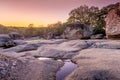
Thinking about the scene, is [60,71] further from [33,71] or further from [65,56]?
[65,56]

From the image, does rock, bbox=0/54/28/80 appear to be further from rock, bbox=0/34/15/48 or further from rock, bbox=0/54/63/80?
rock, bbox=0/34/15/48

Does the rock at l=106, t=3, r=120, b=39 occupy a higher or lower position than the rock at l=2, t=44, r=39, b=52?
higher

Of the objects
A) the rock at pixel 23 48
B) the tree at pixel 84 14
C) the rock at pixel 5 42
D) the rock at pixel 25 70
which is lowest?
the rock at pixel 25 70

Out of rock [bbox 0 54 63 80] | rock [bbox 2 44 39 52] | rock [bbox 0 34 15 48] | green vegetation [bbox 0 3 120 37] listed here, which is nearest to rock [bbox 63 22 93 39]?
green vegetation [bbox 0 3 120 37]

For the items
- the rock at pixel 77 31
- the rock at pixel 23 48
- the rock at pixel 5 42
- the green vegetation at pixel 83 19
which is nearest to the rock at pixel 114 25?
the rock at pixel 77 31

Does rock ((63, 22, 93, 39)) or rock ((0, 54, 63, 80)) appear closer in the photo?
rock ((0, 54, 63, 80))

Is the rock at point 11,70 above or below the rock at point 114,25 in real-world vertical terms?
below

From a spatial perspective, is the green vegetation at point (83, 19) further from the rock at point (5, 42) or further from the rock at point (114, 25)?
the rock at point (5, 42)

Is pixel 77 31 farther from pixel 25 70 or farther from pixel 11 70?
pixel 11 70

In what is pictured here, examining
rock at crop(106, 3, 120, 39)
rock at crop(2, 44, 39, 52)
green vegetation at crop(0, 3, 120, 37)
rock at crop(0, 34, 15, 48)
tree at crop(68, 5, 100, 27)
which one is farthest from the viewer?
tree at crop(68, 5, 100, 27)

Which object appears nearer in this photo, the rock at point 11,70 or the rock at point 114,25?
the rock at point 11,70

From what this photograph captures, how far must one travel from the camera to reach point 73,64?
16.7 meters

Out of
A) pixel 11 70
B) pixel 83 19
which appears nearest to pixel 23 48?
pixel 11 70

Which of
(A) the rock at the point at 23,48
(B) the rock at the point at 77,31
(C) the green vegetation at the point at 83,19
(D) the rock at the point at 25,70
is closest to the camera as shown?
(D) the rock at the point at 25,70
